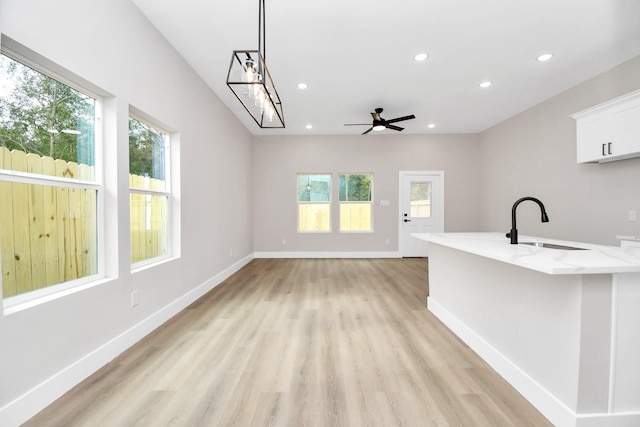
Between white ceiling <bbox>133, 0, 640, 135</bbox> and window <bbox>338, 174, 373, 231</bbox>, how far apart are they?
7.29 feet

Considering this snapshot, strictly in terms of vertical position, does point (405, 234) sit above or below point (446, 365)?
above

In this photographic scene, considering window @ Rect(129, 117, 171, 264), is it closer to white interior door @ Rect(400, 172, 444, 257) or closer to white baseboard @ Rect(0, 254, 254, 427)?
white baseboard @ Rect(0, 254, 254, 427)

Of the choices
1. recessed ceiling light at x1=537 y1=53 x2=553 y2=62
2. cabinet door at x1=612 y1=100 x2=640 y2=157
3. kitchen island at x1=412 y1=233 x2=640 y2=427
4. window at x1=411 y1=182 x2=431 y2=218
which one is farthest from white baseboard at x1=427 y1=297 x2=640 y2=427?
window at x1=411 y1=182 x2=431 y2=218

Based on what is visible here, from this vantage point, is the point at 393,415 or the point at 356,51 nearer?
the point at 393,415

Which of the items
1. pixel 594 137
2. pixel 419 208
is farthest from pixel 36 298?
pixel 419 208

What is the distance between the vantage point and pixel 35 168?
1.58m

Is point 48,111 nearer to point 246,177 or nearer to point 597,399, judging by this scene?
point 597,399

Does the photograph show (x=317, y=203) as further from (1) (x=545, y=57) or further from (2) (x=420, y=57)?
(1) (x=545, y=57)

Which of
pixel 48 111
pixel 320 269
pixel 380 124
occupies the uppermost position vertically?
pixel 380 124

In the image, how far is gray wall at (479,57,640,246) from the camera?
10.6 ft

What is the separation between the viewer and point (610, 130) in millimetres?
3033

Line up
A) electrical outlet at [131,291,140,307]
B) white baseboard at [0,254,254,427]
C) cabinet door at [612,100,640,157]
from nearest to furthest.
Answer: white baseboard at [0,254,254,427] → electrical outlet at [131,291,140,307] → cabinet door at [612,100,640,157]

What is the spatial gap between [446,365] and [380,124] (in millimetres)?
3599

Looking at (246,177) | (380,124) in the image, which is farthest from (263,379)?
(246,177)
